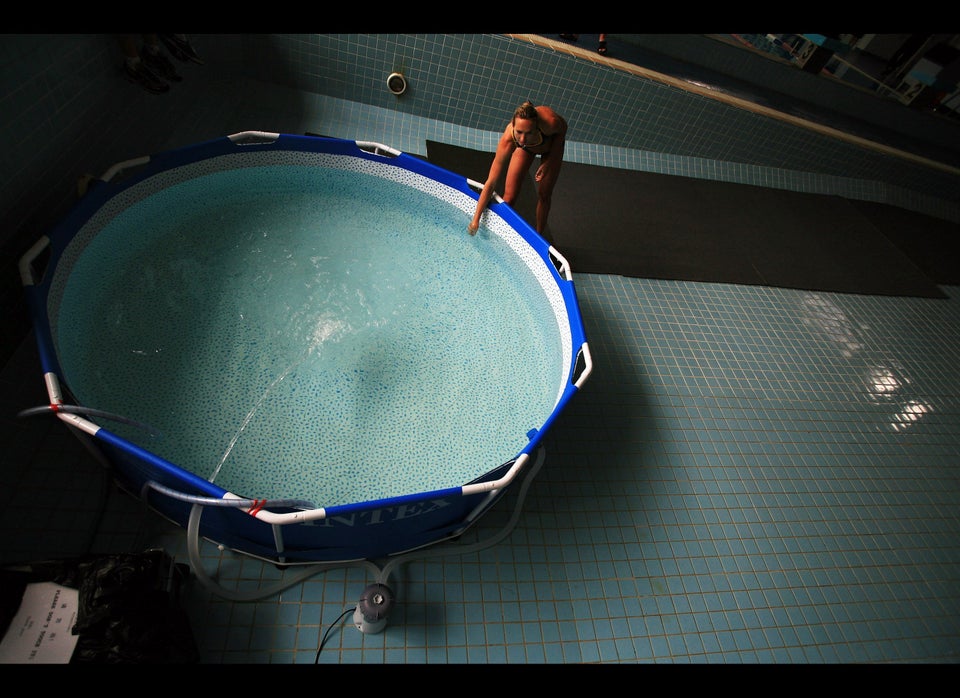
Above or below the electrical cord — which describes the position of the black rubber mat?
above

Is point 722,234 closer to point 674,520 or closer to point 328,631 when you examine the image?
point 674,520

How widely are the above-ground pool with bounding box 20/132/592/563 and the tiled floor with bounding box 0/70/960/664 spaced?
176 mm

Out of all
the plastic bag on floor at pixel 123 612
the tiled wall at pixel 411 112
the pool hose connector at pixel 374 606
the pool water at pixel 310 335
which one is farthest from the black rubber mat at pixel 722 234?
the plastic bag on floor at pixel 123 612

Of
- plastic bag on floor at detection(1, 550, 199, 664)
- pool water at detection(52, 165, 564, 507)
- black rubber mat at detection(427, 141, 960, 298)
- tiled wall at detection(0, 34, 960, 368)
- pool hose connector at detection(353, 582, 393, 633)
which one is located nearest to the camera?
plastic bag on floor at detection(1, 550, 199, 664)

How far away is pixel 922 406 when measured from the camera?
A: 3.21 metres

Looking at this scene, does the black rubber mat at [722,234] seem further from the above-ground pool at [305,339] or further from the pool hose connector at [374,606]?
the pool hose connector at [374,606]

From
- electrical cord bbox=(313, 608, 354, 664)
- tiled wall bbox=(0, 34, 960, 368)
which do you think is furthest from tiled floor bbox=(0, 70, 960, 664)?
tiled wall bbox=(0, 34, 960, 368)

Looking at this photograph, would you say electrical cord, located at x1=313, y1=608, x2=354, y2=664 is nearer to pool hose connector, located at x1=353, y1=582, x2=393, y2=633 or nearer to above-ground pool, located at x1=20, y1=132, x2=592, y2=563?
pool hose connector, located at x1=353, y1=582, x2=393, y2=633

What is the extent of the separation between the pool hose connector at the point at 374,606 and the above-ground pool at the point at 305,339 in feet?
0.54

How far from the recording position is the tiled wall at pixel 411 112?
2.06 metres

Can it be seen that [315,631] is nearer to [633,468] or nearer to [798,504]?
[633,468]

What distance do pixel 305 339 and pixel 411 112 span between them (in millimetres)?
2320

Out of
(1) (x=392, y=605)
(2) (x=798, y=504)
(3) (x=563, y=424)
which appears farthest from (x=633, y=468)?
(1) (x=392, y=605)

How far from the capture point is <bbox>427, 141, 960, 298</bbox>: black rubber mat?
3.58 metres
